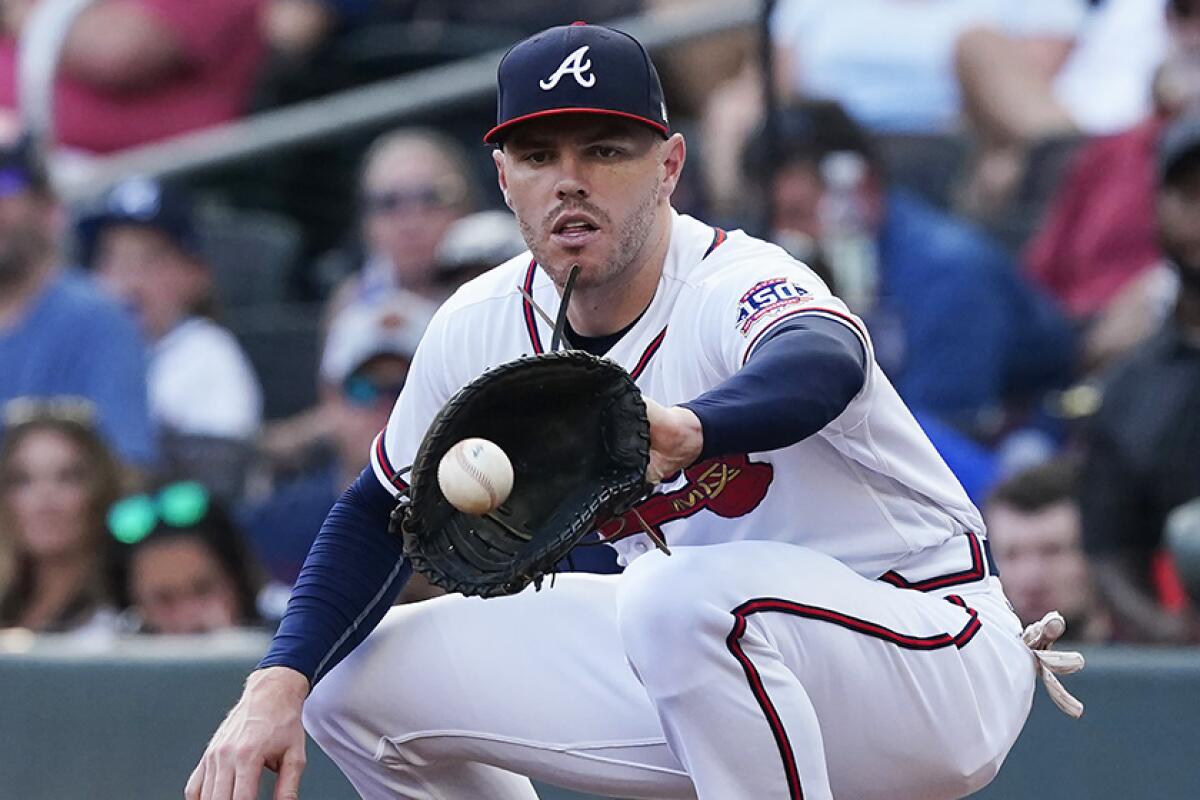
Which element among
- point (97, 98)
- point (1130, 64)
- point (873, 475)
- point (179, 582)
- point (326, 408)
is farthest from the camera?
point (97, 98)

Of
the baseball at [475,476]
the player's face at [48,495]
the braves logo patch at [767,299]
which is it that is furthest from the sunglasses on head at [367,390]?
the baseball at [475,476]

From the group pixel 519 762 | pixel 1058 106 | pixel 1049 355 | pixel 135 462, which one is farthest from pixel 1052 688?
pixel 1058 106

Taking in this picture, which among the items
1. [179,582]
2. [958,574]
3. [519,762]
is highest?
[958,574]

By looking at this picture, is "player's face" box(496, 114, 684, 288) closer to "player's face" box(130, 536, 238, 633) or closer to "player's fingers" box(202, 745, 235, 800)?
"player's fingers" box(202, 745, 235, 800)

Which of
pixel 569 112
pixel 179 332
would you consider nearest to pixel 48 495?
pixel 179 332

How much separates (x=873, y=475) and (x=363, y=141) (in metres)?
4.88

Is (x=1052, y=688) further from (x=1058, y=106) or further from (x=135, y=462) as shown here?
(x=1058, y=106)

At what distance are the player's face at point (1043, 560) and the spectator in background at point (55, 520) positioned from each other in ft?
7.46

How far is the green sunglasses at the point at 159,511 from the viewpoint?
209 inches

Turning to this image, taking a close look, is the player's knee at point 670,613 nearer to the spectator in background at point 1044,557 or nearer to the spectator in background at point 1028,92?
the spectator in background at point 1044,557

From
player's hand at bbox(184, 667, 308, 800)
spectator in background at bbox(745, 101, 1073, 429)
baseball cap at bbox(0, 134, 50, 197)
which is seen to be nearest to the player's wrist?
player's hand at bbox(184, 667, 308, 800)

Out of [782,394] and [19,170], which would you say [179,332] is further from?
[782,394]

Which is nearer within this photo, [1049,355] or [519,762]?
[519,762]

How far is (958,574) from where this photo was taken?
326 centimetres
